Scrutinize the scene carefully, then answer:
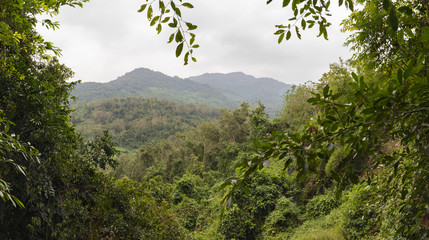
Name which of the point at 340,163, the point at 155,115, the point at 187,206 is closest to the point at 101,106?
the point at 155,115

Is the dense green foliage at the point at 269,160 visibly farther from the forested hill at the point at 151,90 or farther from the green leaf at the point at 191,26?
the forested hill at the point at 151,90

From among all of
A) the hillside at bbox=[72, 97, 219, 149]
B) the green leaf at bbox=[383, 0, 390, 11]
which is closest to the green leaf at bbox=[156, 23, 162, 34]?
the green leaf at bbox=[383, 0, 390, 11]

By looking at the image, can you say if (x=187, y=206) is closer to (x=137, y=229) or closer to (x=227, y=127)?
(x=137, y=229)

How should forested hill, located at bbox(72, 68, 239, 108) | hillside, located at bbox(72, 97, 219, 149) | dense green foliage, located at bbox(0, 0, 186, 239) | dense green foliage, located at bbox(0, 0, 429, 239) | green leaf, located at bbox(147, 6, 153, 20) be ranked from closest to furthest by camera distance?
dense green foliage, located at bbox(0, 0, 429, 239) → green leaf, located at bbox(147, 6, 153, 20) → dense green foliage, located at bbox(0, 0, 186, 239) → hillside, located at bbox(72, 97, 219, 149) → forested hill, located at bbox(72, 68, 239, 108)

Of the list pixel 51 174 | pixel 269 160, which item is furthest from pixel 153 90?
pixel 269 160

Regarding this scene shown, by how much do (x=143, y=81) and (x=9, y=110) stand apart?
597 feet

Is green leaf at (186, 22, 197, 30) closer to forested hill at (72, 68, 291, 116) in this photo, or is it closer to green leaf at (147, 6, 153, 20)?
green leaf at (147, 6, 153, 20)

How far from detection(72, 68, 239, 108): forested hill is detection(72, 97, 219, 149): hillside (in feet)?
154

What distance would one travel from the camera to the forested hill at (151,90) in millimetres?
127875

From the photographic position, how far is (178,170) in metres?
23.8

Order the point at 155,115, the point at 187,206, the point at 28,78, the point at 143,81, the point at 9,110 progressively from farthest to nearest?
the point at 143,81 → the point at 155,115 → the point at 187,206 → the point at 28,78 → the point at 9,110

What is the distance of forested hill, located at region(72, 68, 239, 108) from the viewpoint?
127875mm

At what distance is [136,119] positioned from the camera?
63.9 m

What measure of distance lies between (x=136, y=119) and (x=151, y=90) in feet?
319
